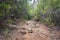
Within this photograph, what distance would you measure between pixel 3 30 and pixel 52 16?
308 centimetres

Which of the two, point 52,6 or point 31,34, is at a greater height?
point 52,6

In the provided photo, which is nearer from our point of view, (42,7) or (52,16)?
(52,16)

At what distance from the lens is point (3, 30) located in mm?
5105

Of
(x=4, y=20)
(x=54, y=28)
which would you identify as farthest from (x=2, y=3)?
(x=54, y=28)

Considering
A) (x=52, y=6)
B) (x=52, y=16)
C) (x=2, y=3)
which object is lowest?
(x=52, y=16)

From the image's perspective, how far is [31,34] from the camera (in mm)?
5684

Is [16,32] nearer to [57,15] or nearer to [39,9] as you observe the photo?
[57,15]

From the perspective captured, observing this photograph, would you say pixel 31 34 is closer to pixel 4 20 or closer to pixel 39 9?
pixel 4 20

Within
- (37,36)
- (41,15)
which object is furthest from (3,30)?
(41,15)

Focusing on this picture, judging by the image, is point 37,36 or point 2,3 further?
point 37,36

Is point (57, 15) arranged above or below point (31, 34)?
above

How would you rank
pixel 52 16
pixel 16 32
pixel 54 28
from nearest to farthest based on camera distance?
pixel 16 32, pixel 54 28, pixel 52 16

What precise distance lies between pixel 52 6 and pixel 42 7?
55.9 inches

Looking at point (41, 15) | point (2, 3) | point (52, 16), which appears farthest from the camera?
point (41, 15)
